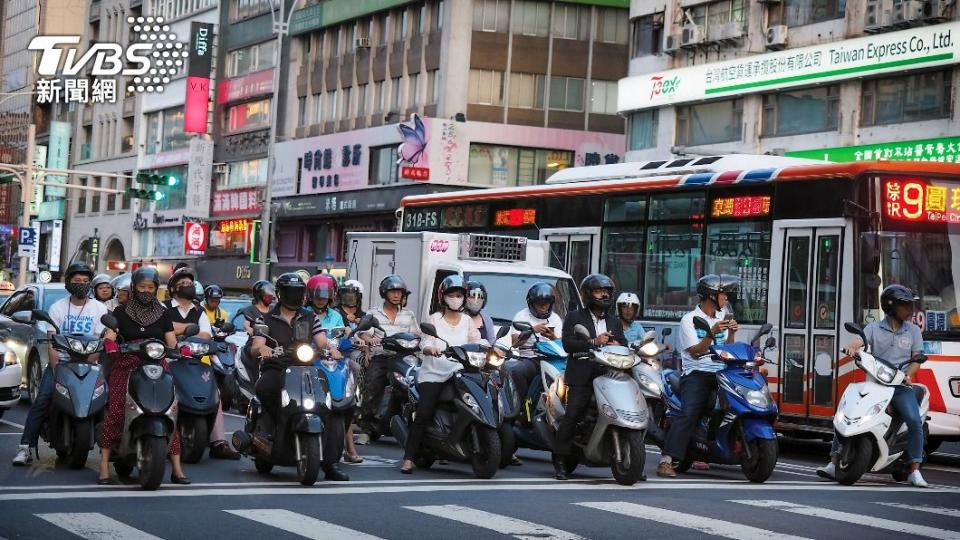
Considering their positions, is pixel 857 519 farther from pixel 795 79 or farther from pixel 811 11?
pixel 811 11

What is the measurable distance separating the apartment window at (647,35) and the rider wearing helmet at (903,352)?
3312 centimetres

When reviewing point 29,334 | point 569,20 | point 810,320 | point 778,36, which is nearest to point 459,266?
point 810,320

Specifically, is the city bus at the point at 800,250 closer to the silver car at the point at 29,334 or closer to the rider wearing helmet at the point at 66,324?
the silver car at the point at 29,334

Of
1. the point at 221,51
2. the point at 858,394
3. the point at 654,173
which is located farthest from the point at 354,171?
the point at 858,394

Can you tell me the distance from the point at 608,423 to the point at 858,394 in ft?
8.09

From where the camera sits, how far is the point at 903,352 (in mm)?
15602

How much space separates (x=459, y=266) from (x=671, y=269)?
3026 millimetres

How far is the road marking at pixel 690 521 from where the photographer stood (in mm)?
11172

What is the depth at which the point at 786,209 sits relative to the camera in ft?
66.5

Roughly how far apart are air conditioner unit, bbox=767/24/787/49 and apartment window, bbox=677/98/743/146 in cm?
238

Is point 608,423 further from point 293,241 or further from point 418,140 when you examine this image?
point 293,241

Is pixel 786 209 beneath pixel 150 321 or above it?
above

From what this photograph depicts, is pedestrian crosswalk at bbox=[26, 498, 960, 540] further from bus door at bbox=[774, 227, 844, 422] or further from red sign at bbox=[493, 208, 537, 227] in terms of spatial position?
red sign at bbox=[493, 208, 537, 227]

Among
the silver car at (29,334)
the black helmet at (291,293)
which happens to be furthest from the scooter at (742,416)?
the silver car at (29,334)
